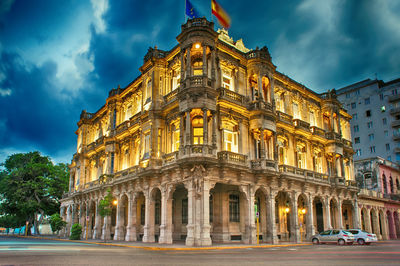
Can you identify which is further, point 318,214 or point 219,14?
point 318,214

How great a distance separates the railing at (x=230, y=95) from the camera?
91.0 feet

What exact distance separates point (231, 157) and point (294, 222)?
1016 cm

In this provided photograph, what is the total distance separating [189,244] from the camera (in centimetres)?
2284

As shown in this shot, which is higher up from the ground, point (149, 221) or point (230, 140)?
point (230, 140)

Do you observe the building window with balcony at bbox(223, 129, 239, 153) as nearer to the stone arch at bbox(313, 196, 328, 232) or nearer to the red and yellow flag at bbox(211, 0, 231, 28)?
the red and yellow flag at bbox(211, 0, 231, 28)

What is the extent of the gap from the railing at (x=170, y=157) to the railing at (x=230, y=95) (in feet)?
Answer: 20.6

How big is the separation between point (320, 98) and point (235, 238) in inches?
926

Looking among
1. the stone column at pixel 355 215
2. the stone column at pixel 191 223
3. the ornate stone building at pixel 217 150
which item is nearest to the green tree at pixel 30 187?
the ornate stone building at pixel 217 150

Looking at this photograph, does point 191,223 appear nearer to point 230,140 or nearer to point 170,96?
point 230,140

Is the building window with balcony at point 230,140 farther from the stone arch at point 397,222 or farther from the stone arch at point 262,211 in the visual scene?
the stone arch at point 397,222

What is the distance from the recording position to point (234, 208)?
2856 cm

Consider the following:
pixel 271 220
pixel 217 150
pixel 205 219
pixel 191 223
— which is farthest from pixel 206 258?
pixel 271 220

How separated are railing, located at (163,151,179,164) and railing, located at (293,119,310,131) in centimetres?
1531

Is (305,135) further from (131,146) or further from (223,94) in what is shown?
(131,146)
